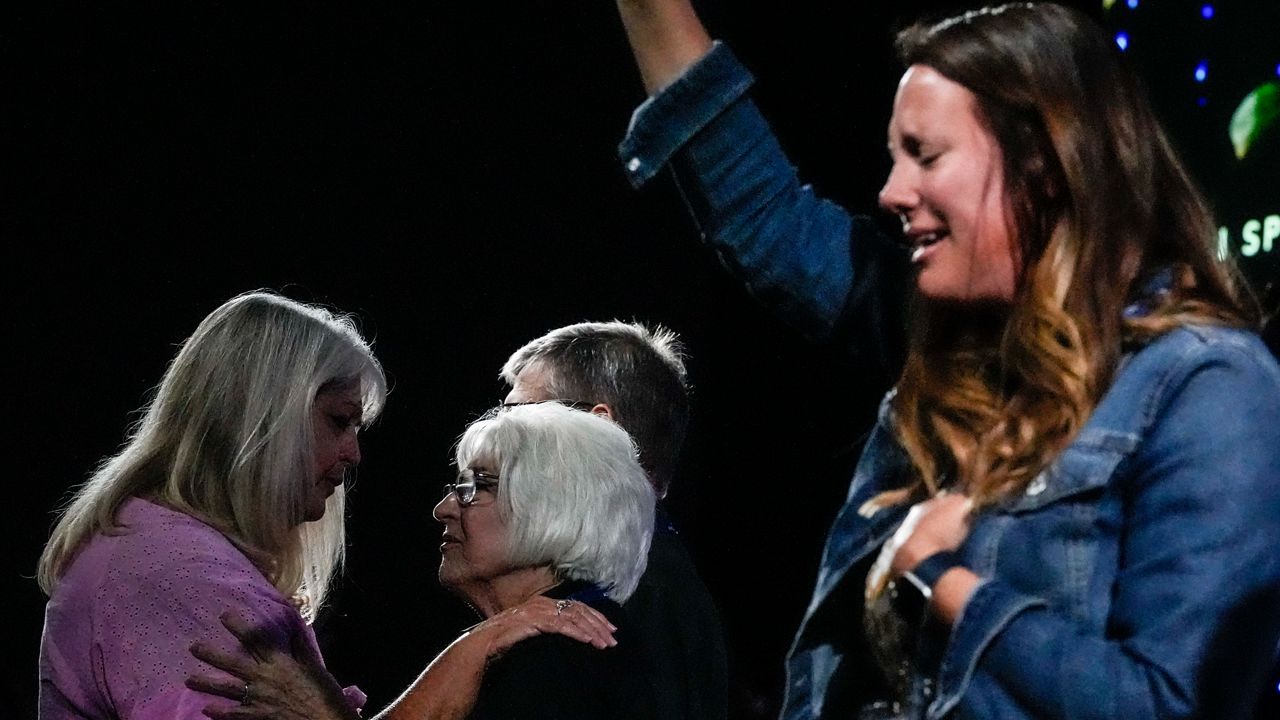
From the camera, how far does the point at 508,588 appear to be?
225 cm

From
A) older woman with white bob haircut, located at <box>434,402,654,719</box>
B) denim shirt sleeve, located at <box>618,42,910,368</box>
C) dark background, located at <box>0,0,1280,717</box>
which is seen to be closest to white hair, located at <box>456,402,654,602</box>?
older woman with white bob haircut, located at <box>434,402,654,719</box>

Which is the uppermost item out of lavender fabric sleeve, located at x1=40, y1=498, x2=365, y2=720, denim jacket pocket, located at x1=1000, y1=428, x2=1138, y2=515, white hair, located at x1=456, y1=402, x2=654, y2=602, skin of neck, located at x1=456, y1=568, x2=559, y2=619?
denim jacket pocket, located at x1=1000, y1=428, x2=1138, y2=515

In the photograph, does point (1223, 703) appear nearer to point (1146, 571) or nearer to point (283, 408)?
point (1146, 571)

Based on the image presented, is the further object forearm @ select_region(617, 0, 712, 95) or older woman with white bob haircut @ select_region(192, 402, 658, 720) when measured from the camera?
older woman with white bob haircut @ select_region(192, 402, 658, 720)

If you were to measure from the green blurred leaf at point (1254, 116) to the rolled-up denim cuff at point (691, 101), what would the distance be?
5.05 feet

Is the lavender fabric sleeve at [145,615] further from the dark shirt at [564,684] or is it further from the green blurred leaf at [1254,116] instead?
the green blurred leaf at [1254,116]

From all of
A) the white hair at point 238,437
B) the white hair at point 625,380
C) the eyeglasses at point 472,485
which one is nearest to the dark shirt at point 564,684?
the eyeglasses at point 472,485

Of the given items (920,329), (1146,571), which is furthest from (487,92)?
(1146,571)

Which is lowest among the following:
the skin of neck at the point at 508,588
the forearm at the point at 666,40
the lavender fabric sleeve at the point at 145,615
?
the skin of neck at the point at 508,588

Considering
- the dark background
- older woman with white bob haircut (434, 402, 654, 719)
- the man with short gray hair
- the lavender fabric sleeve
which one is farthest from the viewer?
the dark background

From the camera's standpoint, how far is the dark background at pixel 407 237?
3.66m

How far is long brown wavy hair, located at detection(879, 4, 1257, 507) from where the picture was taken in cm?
106

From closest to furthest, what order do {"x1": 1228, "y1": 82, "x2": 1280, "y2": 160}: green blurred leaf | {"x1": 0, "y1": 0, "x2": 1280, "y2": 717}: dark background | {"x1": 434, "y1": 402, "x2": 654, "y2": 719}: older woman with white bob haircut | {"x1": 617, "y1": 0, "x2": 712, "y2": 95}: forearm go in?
{"x1": 617, "y1": 0, "x2": 712, "y2": 95}: forearm
{"x1": 434, "y1": 402, "x2": 654, "y2": 719}: older woman with white bob haircut
{"x1": 1228, "y1": 82, "x2": 1280, "y2": 160}: green blurred leaf
{"x1": 0, "y1": 0, "x2": 1280, "y2": 717}: dark background

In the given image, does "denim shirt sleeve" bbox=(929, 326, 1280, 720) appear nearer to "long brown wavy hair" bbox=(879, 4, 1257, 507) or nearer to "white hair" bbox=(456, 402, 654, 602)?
"long brown wavy hair" bbox=(879, 4, 1257, 507)
